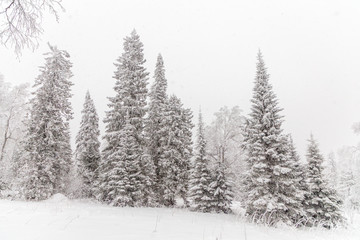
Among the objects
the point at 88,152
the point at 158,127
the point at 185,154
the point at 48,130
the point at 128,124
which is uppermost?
the point at 158,127

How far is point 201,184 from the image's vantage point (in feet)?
71.2

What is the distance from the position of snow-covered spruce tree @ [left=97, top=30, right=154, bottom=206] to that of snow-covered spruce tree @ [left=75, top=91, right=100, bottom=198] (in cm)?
385

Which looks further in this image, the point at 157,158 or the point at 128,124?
the point at 157,158

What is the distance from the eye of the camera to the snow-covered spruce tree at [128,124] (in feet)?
63.7

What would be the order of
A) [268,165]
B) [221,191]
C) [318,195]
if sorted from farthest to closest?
[221,191]
[318,195]
[268,165]

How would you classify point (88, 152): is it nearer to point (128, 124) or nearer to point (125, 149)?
point (128, 124)

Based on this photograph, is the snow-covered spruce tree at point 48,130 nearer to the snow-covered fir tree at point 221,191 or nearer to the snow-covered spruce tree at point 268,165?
the snow-covered fir tree at point 221,191

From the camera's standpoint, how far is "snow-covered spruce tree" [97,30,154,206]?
63.7 feet

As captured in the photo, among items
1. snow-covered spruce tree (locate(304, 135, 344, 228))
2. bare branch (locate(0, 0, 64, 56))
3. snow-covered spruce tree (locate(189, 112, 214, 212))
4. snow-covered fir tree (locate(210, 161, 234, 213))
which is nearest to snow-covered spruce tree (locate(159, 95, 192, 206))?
snow-covered spruce tree (locate(189, 112, 214, 212))

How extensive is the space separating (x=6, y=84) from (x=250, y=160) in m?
27.5

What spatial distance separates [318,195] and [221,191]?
774 cm

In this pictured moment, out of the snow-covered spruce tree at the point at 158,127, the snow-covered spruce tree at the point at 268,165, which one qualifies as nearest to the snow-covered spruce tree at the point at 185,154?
the snow-covered spruce tree at the point at 158,127

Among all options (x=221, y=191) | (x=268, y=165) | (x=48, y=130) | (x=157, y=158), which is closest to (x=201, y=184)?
(x=221, y=191)

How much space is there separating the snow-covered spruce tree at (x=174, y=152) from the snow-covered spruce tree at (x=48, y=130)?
9.02 m
